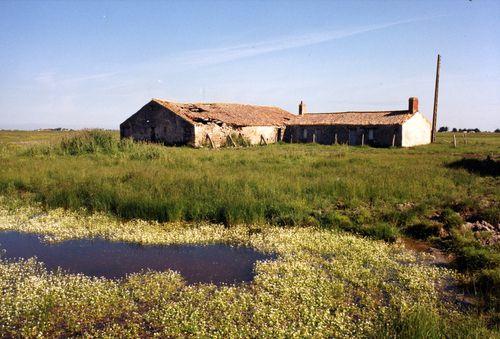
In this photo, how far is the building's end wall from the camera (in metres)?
36.6

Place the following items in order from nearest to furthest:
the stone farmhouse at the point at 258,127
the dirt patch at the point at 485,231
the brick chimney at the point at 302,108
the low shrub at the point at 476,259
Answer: the low shrub at the point at 476,259
the dirt patch at the point at 485,231
the stone farmhouse at the point at 258,127
the brick chimney at the point at 302,108

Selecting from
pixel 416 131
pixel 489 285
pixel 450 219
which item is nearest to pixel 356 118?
pixel 416 131

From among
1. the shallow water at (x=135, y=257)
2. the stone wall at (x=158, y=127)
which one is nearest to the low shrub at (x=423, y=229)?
the shallow water at (x=135, y=257)

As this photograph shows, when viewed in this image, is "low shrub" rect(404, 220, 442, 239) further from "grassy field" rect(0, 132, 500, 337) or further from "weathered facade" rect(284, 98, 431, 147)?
"weathered facade" rect(284, 98, 431, 147)

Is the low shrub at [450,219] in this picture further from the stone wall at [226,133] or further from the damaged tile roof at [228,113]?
the damaged tile roof at [228,113]

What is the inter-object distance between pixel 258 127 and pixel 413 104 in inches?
629

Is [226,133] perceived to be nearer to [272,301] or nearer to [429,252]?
[429,252]

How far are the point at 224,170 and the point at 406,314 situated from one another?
467 inches

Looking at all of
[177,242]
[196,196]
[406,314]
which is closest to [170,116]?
[196,196]

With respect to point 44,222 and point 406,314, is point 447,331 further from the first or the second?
point 44,222

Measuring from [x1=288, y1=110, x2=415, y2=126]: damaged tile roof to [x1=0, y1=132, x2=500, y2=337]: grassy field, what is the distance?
1776 centimetres

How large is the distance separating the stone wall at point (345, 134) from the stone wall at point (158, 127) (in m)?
13.8

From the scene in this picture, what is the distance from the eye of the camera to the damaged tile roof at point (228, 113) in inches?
1411

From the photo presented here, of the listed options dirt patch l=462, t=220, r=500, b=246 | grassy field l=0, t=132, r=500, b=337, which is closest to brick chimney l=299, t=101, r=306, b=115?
grassy field l=0, t=132, r=500, b=337
